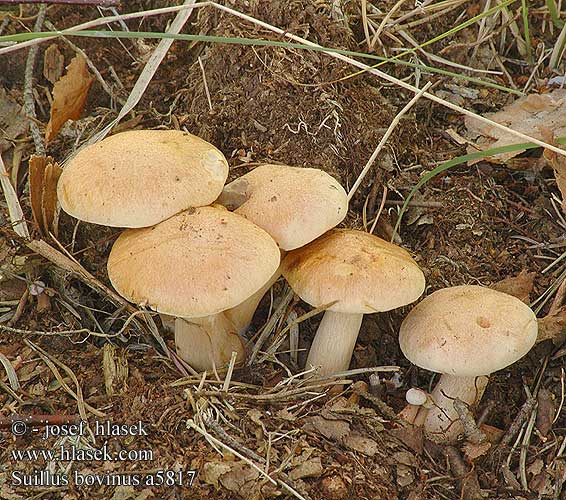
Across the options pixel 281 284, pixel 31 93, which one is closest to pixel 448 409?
pixel 281 284

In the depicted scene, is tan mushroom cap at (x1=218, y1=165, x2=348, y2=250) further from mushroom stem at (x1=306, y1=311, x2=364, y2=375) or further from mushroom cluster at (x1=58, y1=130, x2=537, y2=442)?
mushroom stem at (x1=306, y1=311, x2=364, y2=375)

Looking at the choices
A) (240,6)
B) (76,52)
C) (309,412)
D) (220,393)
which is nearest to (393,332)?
(309,412)

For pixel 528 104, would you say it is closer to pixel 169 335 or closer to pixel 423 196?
pixel 423 196

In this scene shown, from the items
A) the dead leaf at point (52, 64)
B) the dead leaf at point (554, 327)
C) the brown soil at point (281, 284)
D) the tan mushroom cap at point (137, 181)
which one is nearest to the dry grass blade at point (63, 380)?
the brown soil at point (281, 284)

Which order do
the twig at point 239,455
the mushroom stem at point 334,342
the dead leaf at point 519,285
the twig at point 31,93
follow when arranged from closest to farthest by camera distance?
the twig at point 239,455 < the mushroom stem at point 334,342 < the dead leaf at point 519,285 < the twig at point 31,93

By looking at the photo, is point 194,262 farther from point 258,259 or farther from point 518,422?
point 518,422

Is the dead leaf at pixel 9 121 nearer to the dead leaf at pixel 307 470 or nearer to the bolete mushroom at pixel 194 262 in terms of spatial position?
the bolete mushroom at pixel 194 262

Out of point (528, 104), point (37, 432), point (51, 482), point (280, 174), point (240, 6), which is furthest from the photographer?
point (528, 104)
